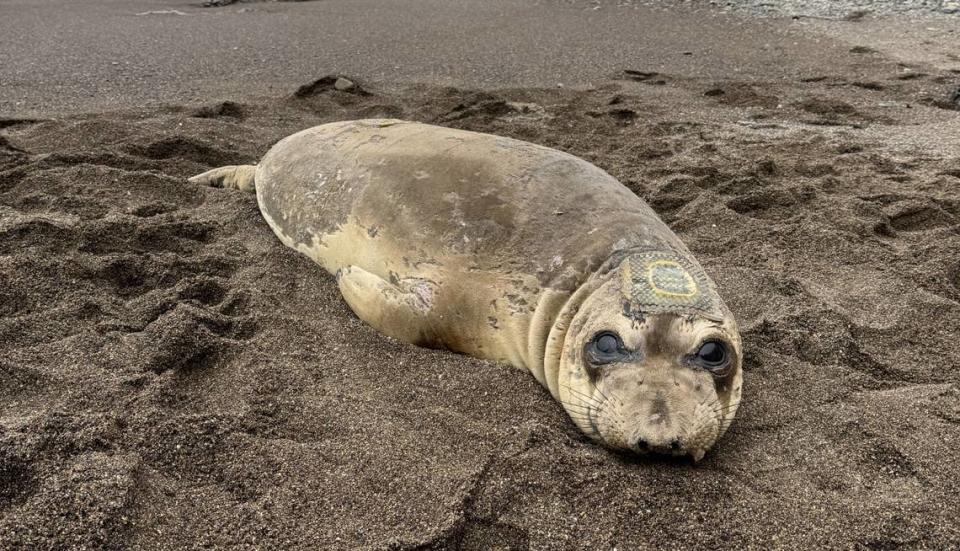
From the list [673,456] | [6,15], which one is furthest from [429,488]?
[6,15]

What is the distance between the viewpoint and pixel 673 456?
2.17 meters

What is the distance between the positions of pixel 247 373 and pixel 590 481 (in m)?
1.24

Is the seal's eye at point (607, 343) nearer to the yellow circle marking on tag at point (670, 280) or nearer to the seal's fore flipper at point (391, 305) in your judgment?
the yellow circle marking on tag at point (670, 280)

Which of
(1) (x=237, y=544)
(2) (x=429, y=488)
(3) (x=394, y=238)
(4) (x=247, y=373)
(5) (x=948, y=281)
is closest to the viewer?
(1) (x=237, y=544)

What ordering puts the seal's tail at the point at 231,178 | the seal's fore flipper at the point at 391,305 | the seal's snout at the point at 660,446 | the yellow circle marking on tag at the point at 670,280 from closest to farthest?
the seal's snout at the point at 660,446 < the yellow circle marking on tag at the point at 670,280 < the seal's fore flipper at the point at 391,305 < the seal's tail at the point at 231,178

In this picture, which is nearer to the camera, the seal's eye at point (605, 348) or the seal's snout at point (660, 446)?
the seal's snout at point (660, 446)

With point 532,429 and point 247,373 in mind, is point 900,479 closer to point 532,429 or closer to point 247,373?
point 532,429

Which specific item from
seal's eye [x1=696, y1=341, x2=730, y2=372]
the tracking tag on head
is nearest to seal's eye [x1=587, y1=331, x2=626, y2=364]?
the tracking tag on head

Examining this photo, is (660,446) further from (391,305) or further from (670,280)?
(391,305)

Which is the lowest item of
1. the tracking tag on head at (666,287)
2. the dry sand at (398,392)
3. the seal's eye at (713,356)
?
the dry sand at (398,392)

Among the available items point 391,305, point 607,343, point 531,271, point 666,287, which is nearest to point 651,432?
point 607,343

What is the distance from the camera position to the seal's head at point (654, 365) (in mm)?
2162

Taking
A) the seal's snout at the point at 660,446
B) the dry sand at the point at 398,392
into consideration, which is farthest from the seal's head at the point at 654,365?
the dry sand at the point at 398,392

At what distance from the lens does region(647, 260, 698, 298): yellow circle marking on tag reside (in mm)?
2387
